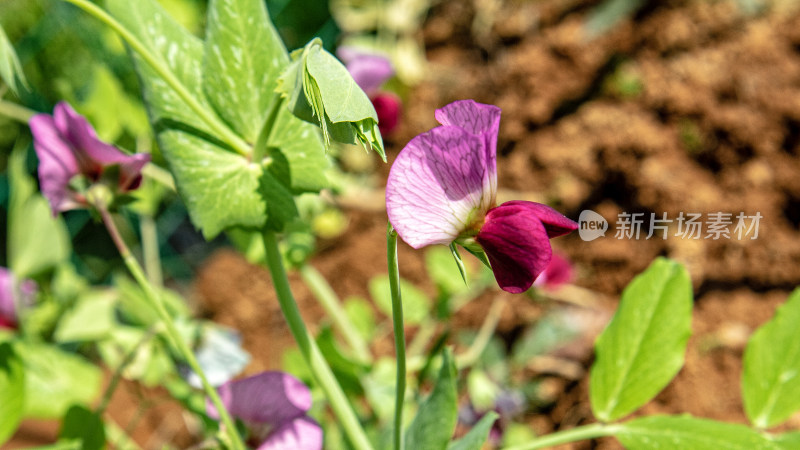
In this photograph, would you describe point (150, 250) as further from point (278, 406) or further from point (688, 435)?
point (688, 435)

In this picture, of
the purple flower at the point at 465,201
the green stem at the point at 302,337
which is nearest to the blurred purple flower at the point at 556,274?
the green stem at the point at 302,337

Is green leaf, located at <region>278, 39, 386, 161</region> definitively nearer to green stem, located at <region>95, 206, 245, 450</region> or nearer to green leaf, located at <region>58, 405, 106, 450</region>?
green stem, located at <region>95, 206, 245, 450</region>

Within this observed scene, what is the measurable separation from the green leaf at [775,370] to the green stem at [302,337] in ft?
1.14

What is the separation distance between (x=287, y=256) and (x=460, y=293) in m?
0.33

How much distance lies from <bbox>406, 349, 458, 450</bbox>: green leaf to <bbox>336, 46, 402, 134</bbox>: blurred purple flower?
0.32 metres

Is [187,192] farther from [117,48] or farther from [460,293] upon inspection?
[117,48]

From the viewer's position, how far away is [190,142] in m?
0.51

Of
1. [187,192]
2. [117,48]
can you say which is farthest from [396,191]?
[117,48]

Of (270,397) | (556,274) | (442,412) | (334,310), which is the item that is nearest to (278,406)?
(270,397)

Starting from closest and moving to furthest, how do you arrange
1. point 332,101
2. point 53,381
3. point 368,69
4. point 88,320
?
point 332,101, point 368,69, point 53,381, point 88,320

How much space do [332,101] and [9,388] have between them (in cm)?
44

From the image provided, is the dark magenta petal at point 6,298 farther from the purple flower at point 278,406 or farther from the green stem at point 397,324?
the green stem at point 397,324

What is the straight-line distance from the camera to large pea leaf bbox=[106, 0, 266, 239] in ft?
1.64

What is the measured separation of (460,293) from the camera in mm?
1028
